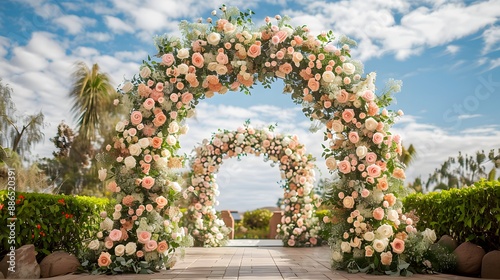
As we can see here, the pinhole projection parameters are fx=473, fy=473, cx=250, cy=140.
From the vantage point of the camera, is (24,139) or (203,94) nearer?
(203,94)

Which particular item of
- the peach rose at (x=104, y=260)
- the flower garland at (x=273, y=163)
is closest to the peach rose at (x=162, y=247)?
the peach rose at (x=104, y=260)

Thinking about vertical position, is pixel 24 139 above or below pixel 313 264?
above

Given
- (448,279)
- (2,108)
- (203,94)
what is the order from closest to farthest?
1. (448,279)
2. (203,94)
3. (2,108)

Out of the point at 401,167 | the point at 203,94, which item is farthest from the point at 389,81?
the point at 203,94

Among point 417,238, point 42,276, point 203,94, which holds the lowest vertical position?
point 42,276

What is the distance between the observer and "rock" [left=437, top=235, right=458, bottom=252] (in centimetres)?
684

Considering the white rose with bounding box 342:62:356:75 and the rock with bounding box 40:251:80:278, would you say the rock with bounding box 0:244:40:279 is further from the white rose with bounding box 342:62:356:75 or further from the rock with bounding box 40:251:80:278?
the white rose with bounding box 342:62:356:75

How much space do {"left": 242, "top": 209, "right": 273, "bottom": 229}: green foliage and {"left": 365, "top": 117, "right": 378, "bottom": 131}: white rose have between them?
14.7 m

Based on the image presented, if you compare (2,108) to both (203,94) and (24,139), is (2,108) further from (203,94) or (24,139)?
(203,94)

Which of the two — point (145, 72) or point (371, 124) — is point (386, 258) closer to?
point (371, 124)

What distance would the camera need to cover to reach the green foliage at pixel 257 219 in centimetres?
2080

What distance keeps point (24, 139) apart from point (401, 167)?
14.4 meters

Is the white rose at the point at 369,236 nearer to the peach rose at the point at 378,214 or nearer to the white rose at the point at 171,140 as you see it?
the peach rose at the point at 378,214

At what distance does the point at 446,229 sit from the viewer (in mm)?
7387
